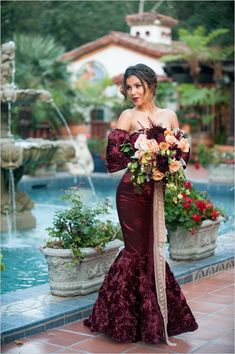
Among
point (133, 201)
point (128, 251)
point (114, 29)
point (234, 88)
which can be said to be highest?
point (114, 29)

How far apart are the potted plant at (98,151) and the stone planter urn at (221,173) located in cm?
368

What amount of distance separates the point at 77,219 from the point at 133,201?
916mm

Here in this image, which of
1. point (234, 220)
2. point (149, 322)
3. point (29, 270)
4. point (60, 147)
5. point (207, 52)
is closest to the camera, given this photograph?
point (149, 322)

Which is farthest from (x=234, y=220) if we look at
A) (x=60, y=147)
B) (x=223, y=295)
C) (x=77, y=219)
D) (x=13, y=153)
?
(x=77, y=219)

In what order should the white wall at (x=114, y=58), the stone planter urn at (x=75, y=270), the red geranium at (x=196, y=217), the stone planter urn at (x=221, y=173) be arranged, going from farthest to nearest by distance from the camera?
the white wall at (x=114, y=58) → the stone planter urn at (x=221, y=173) → the red geranium at (x=196, y=217) → the stone planter urn at (x=75, y=270)

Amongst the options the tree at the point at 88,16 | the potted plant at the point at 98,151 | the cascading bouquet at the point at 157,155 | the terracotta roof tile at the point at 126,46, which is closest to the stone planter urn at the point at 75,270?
the cascading bouquet at the point at 157,155

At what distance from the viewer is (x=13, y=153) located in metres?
9.23

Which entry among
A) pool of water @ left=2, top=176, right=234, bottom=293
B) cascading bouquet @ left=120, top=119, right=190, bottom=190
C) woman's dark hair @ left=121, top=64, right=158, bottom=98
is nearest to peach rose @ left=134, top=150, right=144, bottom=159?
cascading bouquet @ left=120, top=119, right=190, bottom=190

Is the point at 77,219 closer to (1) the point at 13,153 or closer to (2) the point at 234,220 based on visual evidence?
(1) the point at 13,153

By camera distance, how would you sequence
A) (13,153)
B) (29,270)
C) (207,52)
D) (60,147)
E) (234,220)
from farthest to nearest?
(207,52) → (234,220) → (60,147) → (13,153) → (29,270)

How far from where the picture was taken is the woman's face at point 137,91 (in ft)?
15.7

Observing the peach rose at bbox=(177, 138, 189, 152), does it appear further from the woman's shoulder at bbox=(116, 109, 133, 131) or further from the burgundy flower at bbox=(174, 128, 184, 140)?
the woman's shoulder at bbox=(116, 109, 133, 131)

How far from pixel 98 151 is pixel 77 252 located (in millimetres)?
14522

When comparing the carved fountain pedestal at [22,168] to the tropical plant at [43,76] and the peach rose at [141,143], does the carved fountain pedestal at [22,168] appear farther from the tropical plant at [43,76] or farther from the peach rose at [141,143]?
the tropical plant at [43,76]
